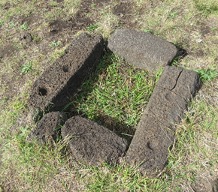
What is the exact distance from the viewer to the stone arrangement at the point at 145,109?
2.78m

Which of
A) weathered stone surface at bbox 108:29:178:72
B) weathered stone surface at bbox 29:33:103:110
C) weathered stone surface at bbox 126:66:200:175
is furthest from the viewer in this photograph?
weathered stone surface at bbox 108:29:178:72

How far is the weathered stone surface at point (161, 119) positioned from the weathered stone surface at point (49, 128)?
78 centimetres

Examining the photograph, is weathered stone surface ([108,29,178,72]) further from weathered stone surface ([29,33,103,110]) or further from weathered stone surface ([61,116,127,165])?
weathered stone surface ([61,116,127,165])

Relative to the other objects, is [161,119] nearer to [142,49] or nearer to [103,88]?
[103,88]

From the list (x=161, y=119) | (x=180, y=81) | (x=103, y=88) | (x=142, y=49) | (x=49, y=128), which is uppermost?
(x=142, y=49)

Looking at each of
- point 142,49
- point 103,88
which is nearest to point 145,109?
point 103,88

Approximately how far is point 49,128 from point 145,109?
103 cm

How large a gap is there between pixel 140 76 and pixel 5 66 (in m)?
1.93

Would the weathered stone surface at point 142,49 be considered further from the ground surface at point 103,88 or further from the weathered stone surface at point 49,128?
the weathered stone surface at point 49,128

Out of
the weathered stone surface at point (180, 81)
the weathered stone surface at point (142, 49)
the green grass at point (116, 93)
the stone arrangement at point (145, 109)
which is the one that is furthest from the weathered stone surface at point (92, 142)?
the weathered stone surface at point (142, 49)

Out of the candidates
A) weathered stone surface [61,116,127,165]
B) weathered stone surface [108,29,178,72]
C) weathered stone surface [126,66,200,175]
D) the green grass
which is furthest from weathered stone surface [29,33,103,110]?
weathered stone surface [126,66,200,175]

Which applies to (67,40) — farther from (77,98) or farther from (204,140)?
(204,140)

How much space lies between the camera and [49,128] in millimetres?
2963

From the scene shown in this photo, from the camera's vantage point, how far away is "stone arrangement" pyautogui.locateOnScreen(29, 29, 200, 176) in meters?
2.78
